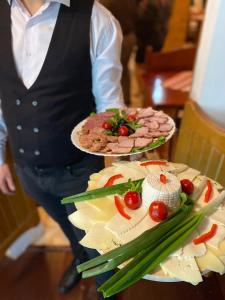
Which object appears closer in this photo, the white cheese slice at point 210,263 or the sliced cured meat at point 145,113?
the white cheese slice at point 210,263

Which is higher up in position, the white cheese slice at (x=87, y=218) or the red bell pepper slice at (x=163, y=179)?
the red bell pepper slice at (x=163, y=179)

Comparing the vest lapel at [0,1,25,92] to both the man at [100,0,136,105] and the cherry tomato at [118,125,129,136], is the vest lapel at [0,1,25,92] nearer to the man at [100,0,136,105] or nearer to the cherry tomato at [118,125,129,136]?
the cherry tomato at [118,125,129,136]

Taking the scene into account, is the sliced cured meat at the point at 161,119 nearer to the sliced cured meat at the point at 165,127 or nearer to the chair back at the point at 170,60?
the sliced cured meat at the point at 165,127

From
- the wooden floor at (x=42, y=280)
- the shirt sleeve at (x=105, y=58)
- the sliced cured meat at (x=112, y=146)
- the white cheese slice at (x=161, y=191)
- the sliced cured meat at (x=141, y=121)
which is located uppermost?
the shirt sleeve at (x=105, y=58)

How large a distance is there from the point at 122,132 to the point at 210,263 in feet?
1.36

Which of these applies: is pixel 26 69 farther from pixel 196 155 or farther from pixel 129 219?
pixel 196 155

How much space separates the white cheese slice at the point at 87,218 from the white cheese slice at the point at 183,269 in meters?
0.17

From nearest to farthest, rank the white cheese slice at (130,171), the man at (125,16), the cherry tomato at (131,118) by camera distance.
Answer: the white cheese slice at (130,171), the cherry tomato at (131,118), the man at (125,16)

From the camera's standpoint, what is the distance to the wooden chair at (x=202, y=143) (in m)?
0.99

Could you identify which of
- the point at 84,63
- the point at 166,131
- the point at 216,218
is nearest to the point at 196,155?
the point at 166,131

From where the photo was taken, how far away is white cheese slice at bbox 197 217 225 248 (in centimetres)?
64

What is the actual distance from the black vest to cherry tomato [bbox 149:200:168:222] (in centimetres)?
39

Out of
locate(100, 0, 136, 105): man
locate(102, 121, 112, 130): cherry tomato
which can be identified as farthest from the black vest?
locate(100, 0, 136, 105): man

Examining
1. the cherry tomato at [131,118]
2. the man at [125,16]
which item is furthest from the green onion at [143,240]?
the man at [125,16]
